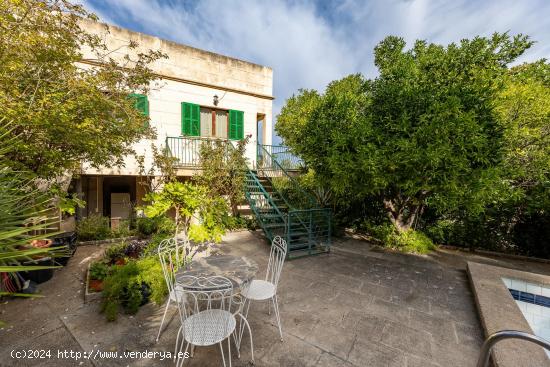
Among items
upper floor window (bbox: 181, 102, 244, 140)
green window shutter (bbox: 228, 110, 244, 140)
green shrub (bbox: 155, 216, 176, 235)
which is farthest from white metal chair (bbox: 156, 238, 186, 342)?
green window shutter (bbox: 228, 110, 244, 140)

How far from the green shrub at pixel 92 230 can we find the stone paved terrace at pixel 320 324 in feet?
6.38

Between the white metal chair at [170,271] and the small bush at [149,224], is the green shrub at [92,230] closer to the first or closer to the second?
the small bush at [149,224]

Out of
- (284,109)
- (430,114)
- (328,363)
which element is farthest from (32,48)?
(284,109)

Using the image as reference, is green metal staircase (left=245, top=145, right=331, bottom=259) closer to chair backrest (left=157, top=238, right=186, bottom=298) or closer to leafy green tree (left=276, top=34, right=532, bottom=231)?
leafy green tree (left=276, top=34, right=532, bottom=231)

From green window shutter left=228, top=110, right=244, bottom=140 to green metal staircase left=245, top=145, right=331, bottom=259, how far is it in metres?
1.07

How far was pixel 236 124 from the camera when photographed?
923 cm

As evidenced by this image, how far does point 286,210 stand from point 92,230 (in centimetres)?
550

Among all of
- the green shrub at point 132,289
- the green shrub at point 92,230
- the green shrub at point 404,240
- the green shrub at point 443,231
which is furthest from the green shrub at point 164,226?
the green shrub at point 443,231

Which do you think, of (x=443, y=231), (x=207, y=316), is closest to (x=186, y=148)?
(x=207, y=316)

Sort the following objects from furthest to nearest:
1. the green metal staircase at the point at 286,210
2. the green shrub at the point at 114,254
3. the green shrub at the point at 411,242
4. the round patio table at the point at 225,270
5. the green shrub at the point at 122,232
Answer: the green shrub at the point at 122,232 → the green shrub at the point at 411,242 → the green metal staircase at the point at 286,210 → the green shrub at the point at 114,254 → the round patio table at the point at 225,270

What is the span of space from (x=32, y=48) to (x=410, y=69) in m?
6.43

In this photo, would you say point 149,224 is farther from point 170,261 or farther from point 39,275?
point 170,261

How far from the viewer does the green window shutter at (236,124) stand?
30.0 feet

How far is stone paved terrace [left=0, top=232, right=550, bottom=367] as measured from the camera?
2.52 m
